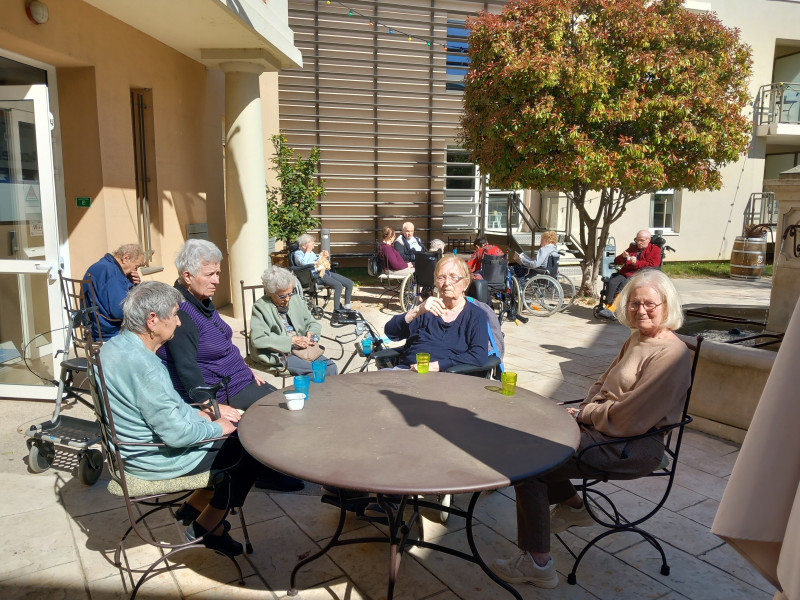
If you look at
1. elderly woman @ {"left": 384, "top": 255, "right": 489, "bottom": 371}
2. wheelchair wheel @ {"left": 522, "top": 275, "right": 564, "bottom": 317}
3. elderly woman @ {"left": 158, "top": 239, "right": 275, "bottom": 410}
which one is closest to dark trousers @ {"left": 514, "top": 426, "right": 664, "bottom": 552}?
elderly woman @ {"left": 384, "top": 255, "right": 489, "bottom": 371}

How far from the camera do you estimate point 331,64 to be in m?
12.6

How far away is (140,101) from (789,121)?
1491cm

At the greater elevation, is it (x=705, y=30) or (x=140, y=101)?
(x=705, y=30)

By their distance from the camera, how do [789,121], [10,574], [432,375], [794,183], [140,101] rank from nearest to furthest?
[10,574], [432,375], [794,183], [140,101], [789,121]

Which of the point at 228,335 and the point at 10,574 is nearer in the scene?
the point at 10,574

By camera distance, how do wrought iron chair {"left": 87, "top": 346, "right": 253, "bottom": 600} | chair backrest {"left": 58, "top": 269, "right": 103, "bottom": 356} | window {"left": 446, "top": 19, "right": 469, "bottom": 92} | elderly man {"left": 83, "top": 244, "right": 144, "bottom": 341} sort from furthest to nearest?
1. window {"left": 446, "top": 19, "right": 469, "bottom": 92}
2. elderly man {"left": 83, "top": 244, "right": 144, "bottom": 341}
3. chair backrest {"left": 58, "top": 269, "right": 103, "bottom": 356}
4. wrought iron chair {"left": 87, "top": 346, "right": 253, "bottom": 600}

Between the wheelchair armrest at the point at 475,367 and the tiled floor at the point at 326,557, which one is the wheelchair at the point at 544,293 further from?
the wheelchair armrest at the point at 475,367

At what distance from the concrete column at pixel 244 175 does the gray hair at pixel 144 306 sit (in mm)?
5238

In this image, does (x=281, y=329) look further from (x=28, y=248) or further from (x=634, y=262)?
(x=634, y=262)

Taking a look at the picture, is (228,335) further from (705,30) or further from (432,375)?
(705,30)

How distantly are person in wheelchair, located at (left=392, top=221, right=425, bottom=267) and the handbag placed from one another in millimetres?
5430

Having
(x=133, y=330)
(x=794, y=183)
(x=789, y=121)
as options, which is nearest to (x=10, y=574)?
(x=133, y=330)

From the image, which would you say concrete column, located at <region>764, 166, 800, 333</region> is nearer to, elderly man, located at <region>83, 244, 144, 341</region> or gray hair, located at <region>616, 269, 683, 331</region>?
gray hair, located at <region>616, 269, 683, 331</region>

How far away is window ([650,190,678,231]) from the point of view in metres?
14.8
